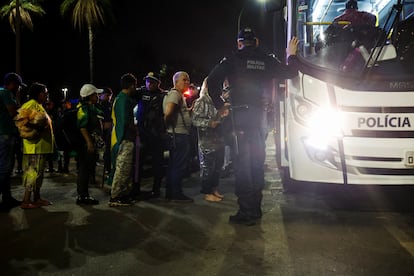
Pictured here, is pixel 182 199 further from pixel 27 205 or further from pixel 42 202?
pixel 27 205

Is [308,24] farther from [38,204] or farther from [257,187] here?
[38,204]

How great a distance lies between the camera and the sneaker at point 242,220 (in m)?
5.21

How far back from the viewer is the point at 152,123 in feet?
22.5

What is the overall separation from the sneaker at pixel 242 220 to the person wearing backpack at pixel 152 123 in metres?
1.90

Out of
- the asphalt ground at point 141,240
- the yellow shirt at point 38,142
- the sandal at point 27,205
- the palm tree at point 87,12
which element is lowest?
the asphalt ground at point 141,240

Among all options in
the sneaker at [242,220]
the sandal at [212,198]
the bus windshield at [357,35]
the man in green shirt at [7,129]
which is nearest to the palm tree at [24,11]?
the man in green shirt at [7,129]

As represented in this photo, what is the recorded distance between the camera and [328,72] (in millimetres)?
5117

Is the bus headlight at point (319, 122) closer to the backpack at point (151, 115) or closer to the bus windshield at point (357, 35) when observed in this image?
the bus windshield at point (357, 35)

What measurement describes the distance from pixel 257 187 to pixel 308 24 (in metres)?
2.13

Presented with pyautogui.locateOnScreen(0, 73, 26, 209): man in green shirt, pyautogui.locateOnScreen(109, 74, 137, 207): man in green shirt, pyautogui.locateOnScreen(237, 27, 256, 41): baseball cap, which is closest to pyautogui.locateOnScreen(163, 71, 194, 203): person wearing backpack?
pyautogui.locateOnScreen(109, 74, 137, 207): man in green shirt

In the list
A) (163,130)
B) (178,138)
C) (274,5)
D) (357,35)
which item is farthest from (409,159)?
(163,130)

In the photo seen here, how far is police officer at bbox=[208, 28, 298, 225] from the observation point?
5207 mm

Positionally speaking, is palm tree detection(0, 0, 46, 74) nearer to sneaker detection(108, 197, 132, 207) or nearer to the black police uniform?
the black police uniform

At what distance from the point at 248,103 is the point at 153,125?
6.66 ft
